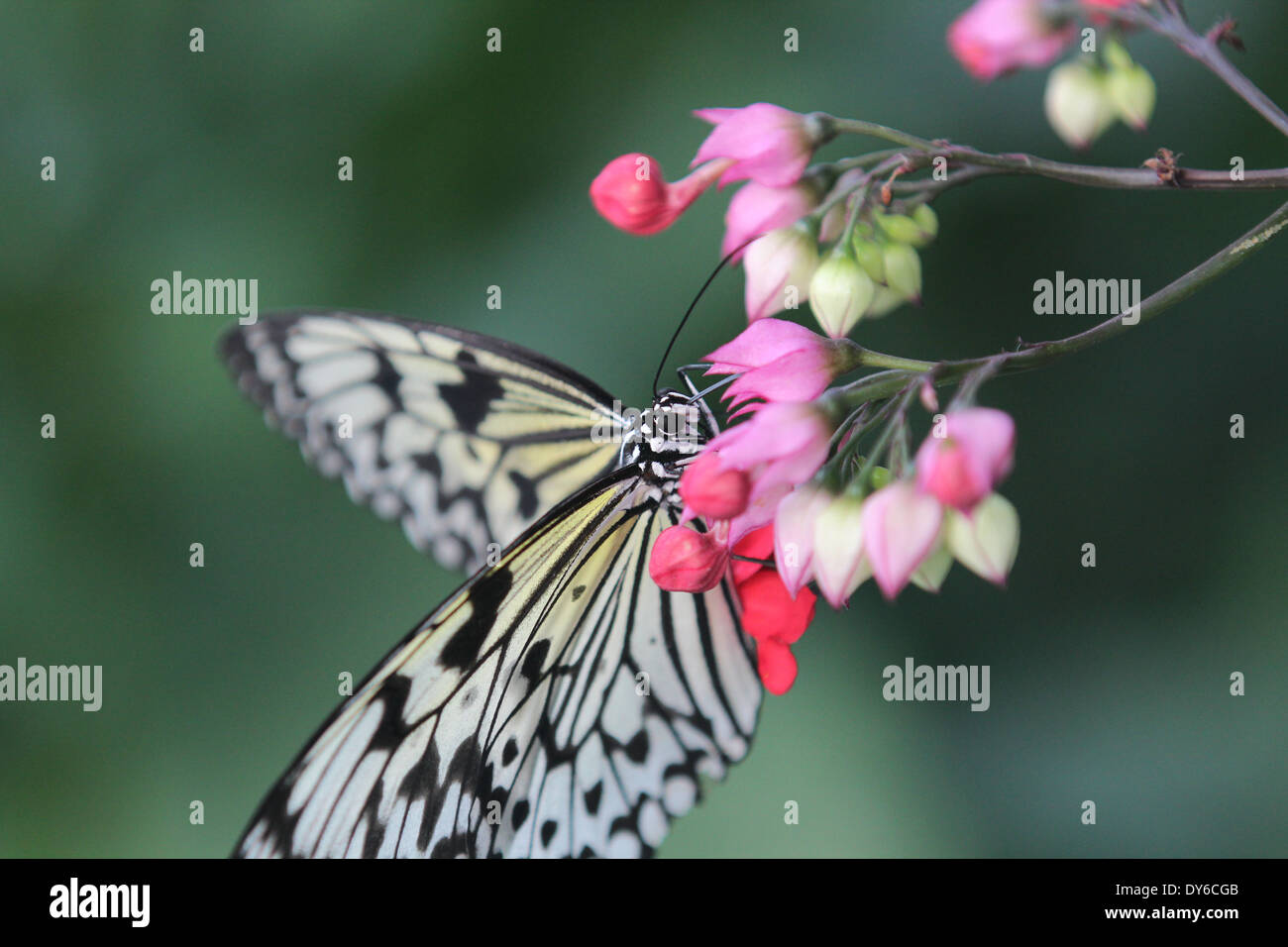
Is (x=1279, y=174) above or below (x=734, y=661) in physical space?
above

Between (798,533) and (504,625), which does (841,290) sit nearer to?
(798,533)

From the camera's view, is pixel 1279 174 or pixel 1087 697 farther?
pixel 1087 697

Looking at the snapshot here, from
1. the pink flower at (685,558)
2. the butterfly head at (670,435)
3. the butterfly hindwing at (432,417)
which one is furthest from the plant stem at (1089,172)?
the butterfly hindwing at (432,417)

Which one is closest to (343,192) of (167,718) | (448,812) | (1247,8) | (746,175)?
(167,718)

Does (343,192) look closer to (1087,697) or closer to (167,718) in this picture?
(167,718)

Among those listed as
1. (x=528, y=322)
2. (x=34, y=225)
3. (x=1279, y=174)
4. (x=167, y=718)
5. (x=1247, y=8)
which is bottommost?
(x=167, y=718)

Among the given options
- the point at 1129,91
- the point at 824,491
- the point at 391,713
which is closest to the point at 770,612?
the point at 824,491

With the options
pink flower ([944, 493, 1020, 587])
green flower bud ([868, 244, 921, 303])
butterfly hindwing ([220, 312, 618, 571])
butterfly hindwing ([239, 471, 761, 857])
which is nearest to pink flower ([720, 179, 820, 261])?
green flower bud ([868, 244, 921, 303])
